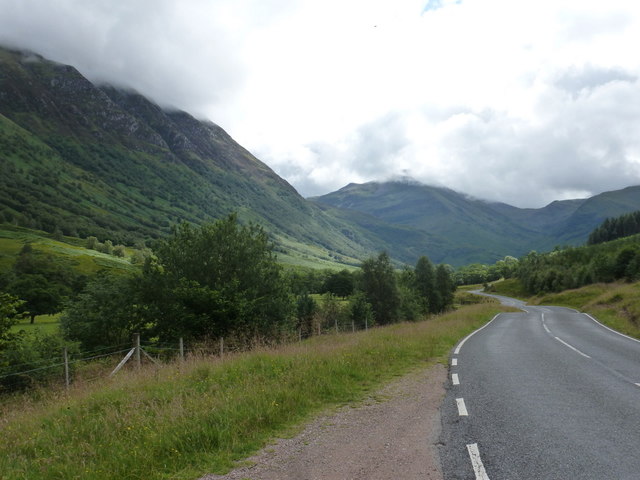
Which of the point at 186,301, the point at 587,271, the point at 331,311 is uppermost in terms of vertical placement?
the point at 186,301

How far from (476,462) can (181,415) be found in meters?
5.04

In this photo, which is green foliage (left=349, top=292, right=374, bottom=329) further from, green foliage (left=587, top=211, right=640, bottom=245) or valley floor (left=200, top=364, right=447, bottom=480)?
green foliage (left=587, top=211, right=640, bottom=245)

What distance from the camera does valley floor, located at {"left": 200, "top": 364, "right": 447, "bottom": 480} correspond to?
5430 mm

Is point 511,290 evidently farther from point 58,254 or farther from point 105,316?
point 58,254

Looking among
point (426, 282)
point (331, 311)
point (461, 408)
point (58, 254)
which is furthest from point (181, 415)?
point (58, 254)

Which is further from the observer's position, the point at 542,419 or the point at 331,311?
the point at 331,311

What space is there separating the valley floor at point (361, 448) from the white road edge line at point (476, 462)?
50cm

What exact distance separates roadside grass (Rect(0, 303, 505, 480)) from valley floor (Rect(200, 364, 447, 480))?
452 millimetres

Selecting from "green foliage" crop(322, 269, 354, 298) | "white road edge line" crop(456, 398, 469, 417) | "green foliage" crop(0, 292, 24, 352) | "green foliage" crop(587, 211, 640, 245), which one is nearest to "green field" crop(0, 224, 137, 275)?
"green foliage" crop(322, 269, 354, 298)

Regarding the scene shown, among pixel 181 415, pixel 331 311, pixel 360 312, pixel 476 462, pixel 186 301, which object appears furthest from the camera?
pixel 331 311

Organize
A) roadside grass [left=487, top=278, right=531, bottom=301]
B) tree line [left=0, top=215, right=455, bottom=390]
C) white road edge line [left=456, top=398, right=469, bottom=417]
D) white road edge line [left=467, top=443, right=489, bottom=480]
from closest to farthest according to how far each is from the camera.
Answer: white road edge line [left=467, top=443, right=489, bottom=480] < white road edge line [left=456, top=398, right=469, bottom=417] < tree line [left=0, top=215, right=455, bottom=390] < roadside grass [left=487, top=278, right=531, bottom=301]

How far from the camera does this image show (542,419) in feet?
24.4

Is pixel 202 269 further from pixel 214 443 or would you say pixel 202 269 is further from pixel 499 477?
pixel 499 477

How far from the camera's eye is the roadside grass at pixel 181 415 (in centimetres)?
601
